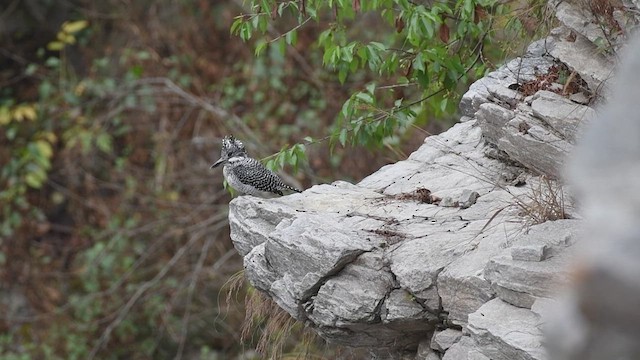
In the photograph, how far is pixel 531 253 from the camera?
4461 millimetres

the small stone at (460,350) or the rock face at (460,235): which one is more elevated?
the rock face at (460,235)

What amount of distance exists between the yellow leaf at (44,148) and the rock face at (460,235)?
25.5 feet

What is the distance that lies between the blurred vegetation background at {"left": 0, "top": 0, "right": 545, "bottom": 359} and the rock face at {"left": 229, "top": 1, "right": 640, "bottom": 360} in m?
4.61

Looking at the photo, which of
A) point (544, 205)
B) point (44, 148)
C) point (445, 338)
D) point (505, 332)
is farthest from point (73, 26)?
point (505, 332)

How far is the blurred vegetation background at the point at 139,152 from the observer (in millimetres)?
11961

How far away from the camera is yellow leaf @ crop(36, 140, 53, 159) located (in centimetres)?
1330

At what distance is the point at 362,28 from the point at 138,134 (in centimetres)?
320

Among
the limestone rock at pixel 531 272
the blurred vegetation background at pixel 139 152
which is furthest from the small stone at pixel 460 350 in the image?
the blurred vegetation background at pixel 139 152

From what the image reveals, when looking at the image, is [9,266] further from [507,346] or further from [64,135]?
[507,346]

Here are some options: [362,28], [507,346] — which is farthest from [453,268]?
[362,28]

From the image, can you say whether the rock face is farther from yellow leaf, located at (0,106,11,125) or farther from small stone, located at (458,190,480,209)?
yellow leaf, located at (0,106,11,125)

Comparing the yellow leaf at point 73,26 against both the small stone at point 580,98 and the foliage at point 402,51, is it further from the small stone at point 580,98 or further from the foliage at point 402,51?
the small stone at point 580,98

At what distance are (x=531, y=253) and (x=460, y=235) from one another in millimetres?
760

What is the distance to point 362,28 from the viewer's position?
→ 12445 millimetres
